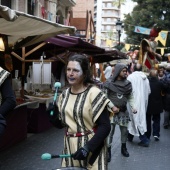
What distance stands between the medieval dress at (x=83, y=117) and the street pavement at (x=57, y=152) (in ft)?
10.7

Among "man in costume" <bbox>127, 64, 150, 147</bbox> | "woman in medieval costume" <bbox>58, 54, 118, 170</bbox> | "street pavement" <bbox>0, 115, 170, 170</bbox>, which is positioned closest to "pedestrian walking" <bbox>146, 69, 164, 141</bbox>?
"man in costume" <bbox>127, 64, 150, 147</bbox>

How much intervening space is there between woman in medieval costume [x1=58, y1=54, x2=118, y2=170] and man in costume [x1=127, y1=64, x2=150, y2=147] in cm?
501

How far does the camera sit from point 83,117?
324cm

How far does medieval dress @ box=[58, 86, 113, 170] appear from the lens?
3.24m

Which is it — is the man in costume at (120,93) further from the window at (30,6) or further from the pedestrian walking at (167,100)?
the window at (30,6)

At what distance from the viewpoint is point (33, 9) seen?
19.9 metres

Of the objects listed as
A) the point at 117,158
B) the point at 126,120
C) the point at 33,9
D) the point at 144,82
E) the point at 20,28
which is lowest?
the point at 117,158

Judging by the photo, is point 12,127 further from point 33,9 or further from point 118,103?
point 33,9

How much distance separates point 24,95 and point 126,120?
2999mm

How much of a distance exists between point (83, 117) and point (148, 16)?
101 feet

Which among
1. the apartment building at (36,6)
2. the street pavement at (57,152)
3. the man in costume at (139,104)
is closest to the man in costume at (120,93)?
the street pavement at (57,152)

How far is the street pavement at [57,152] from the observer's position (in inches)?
259

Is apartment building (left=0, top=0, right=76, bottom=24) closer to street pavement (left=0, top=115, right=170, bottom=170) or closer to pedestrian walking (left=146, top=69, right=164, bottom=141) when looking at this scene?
street pavement (left=0, top=115, right=170, bottom=170)

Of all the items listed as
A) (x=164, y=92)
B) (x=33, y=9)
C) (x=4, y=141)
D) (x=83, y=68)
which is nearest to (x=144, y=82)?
(x=164, y=92)
